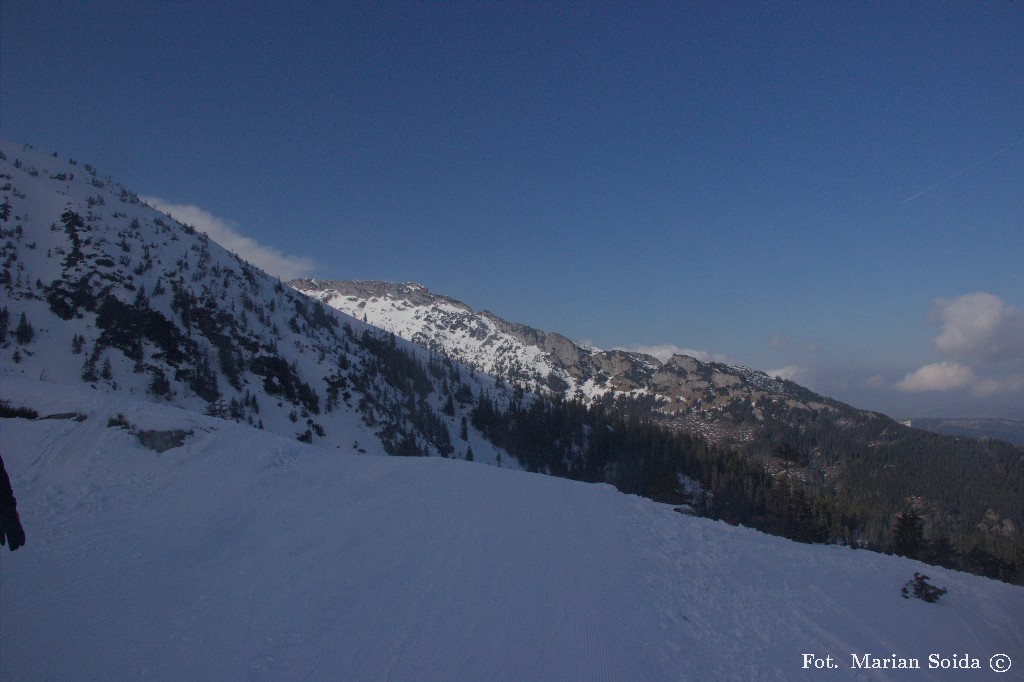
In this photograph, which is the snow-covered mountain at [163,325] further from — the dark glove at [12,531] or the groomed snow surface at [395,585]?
the dark glove at [12,531]

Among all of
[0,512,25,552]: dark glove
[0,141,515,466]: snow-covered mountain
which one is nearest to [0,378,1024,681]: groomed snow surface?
[0,512,25,552]: dark glove

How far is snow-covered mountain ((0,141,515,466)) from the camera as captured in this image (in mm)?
44375

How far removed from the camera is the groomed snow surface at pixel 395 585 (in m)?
7.16

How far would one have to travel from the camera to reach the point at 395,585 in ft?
30.2

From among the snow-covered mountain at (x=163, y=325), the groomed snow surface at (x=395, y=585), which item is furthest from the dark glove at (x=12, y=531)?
the snow-covered mountain at (x=163, y=325)

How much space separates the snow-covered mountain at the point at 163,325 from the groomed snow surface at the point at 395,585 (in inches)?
1342

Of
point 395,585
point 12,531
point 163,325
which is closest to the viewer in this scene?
point 12,531

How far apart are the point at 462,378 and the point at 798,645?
5450 inches

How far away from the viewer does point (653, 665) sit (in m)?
7.66

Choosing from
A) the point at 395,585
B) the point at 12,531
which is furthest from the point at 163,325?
the point at 12,531

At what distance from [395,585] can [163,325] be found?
194 feet

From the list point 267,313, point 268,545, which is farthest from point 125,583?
point 267,313

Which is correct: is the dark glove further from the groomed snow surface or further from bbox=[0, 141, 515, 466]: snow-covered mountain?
bbox=[0, 141, 515, 466]: snow-covered mountain

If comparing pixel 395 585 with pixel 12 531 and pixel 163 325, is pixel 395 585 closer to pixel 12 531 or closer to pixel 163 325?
pixel 12 531
